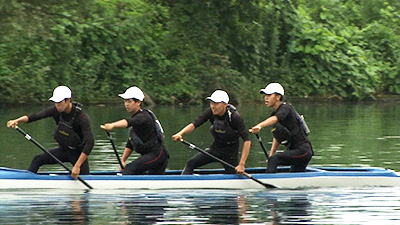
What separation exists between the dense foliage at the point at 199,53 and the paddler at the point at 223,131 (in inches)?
755

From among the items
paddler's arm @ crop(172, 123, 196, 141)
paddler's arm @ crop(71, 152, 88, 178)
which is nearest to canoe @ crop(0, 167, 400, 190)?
paddler's arm @ crop(71, 152, 88, 178)

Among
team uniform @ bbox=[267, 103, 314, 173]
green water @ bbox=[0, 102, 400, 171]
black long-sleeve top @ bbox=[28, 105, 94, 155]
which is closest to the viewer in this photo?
black long-sleeve top @ bbox=[28, 105, 94, 155]

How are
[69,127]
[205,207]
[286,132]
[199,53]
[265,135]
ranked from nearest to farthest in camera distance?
[205,207], [69,127], [286,132], [265,135], [199,53]

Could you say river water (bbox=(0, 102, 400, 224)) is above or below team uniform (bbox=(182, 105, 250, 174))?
below

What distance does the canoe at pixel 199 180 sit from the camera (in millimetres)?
15414

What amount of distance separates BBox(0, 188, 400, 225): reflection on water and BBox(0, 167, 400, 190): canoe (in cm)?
19

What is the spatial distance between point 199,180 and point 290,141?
1.66 meters

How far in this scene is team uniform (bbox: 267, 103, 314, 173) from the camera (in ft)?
51.9

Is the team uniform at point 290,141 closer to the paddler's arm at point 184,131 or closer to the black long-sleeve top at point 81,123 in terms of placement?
the paddler's arm at point 184,131

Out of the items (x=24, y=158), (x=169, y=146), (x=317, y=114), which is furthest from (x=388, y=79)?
(x=24, y=158)

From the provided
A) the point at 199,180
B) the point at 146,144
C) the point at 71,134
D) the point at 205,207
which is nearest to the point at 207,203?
the point at 205,207

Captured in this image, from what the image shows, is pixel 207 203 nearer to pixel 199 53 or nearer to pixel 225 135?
pixel 225 135

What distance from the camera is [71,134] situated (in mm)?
15234

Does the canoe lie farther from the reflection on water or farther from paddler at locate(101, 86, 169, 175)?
paddler at locate(101, 86, 169, 175)
